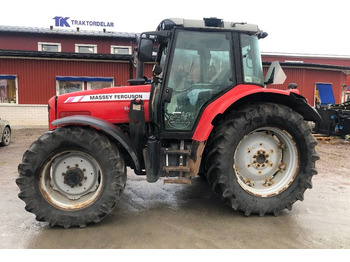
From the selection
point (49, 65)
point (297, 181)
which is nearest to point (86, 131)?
point (297, 181)

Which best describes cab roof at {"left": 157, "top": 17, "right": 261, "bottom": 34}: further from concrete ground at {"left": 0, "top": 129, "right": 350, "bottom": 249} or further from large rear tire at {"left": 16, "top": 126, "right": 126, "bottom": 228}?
concrete ground at {"left": 0, "top": 129, "right": 350, "bottom": 249}

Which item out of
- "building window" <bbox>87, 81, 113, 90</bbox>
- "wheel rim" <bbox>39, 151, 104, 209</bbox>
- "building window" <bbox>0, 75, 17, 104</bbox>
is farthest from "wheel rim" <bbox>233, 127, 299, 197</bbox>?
"building window" <bbox>0, 75, 17, 104</bbox>

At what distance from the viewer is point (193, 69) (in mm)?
3768

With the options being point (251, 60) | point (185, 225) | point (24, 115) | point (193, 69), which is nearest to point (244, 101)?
point (251, 60)

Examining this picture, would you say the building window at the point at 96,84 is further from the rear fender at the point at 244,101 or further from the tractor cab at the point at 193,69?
the rear fender at the point at 244,101

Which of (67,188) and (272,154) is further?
(272,154)

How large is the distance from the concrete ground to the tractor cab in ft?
3.60

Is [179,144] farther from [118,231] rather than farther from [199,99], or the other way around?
[118,231]

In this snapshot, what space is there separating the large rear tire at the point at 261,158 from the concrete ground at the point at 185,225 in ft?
0.94

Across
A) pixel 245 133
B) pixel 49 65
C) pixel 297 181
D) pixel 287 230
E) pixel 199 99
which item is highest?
pixel 49 65

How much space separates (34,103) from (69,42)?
6.67m

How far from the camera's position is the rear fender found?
3.58m

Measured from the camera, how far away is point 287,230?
340 centimetres

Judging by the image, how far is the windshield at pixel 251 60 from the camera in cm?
386
